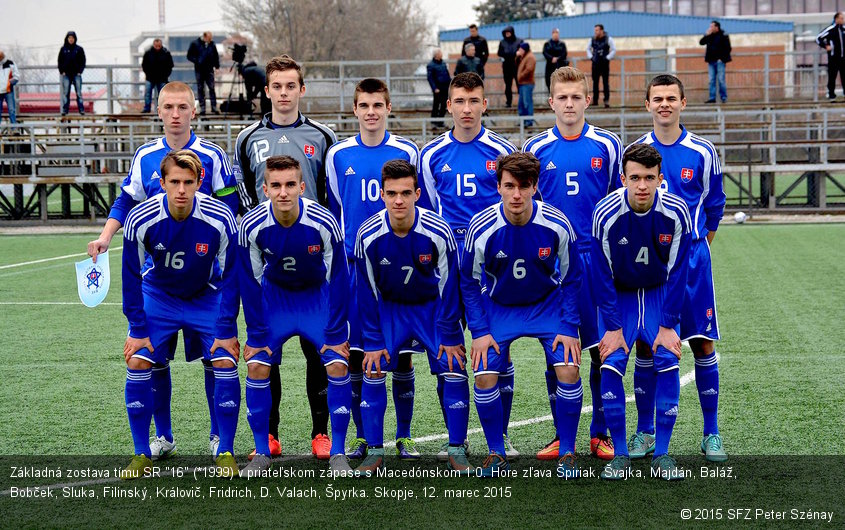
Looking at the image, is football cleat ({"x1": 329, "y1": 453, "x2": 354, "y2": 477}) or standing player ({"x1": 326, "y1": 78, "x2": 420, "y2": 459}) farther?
standing player ({"x1": 326, "y1": 78, "x2": 420, "y2": 459})

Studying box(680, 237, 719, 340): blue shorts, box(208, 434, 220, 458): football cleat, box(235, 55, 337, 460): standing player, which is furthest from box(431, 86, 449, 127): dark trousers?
box(208, 434, 220, 458): football cleat

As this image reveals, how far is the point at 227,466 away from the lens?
5.64 m

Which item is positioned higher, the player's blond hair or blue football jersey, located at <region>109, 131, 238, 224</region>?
the player's blond hair

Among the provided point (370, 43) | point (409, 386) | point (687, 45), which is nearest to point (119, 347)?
point (409, 386)

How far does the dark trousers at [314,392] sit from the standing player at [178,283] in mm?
482

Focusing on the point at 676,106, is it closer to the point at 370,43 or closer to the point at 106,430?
the point at 106,430

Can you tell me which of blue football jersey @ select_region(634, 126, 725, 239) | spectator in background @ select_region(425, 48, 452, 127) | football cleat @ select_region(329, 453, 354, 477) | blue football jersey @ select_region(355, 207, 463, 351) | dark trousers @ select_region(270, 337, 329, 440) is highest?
spectator in background @ select_region(425, 48, 452, 127)

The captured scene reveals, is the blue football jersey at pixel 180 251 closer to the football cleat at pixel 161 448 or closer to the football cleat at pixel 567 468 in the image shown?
the football cleat at pixel 161 448

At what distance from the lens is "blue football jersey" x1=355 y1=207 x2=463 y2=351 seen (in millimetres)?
5664

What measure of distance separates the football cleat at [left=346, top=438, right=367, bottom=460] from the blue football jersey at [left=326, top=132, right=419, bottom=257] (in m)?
1.10

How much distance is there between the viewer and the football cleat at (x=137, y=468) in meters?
5.64

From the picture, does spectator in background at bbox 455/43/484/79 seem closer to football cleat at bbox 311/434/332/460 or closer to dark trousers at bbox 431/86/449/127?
dark trousers at bbox 431/86/449/127

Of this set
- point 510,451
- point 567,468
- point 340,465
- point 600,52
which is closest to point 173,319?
point 340,465

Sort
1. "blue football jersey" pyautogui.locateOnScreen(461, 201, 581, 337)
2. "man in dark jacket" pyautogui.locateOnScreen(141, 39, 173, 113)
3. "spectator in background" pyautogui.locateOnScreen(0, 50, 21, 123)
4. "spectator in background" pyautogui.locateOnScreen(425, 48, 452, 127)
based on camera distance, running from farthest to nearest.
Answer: "spectator in background" pyautogui.locateOnScreen(0, 50, 21, 123) → "man in dark jacket" pyautogui.locateOnScreen(141, 39, 173, 113) → "spectator in background" pyautogui.locateOnScreen(425, 48, 452, 127) → "blue football jersey" pyautogui.locateOnScreen(461, 201, 581, 337)
